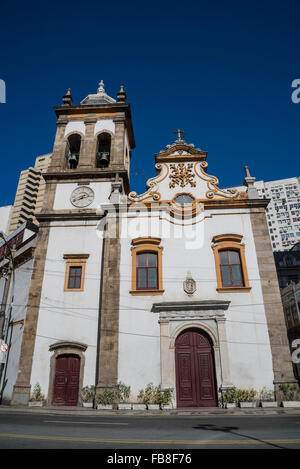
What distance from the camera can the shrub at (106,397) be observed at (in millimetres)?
13859

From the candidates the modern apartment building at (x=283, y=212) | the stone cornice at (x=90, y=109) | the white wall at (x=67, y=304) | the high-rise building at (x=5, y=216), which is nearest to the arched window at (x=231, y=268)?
the white wall at (x=67, y=304)

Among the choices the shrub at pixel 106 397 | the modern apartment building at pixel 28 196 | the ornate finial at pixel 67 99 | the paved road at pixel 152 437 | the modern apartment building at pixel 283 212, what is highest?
the modern apartment building at pixel 28 196

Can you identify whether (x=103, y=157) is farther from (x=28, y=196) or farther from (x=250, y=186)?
(x=28, y=196)

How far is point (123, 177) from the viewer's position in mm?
20516

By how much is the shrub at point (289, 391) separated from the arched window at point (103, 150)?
52.5 feet

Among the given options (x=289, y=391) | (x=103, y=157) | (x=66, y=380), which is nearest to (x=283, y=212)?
(x=103, y=157)

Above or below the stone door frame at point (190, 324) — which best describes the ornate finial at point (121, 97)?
above

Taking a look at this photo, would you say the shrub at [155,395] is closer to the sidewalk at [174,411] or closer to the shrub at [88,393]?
the sidewalk at [174,411]

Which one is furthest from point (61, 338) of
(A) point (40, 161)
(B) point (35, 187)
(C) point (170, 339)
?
(A) point (40, 161)

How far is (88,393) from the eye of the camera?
571 inches

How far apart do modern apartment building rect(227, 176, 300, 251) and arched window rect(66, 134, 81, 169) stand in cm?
6302

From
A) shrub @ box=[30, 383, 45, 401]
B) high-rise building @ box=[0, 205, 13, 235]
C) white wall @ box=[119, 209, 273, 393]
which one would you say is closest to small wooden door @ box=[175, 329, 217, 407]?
white wall @ box=[119, 209, 273, 393]

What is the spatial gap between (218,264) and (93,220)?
7.27 m

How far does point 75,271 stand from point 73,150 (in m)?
10.1
